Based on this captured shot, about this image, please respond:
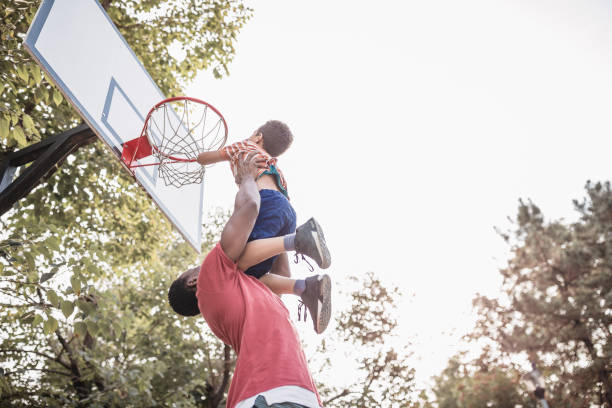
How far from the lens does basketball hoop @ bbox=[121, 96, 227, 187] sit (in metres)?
3.74

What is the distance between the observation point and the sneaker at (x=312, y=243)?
8.11 ft

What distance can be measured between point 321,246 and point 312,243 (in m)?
0.09

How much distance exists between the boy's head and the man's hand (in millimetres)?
653

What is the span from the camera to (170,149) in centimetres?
381

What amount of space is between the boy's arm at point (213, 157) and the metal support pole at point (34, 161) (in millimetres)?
1722

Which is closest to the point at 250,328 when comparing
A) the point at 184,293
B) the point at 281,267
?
the point at 184,293

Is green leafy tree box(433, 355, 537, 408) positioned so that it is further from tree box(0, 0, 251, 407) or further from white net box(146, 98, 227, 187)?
white net box(146, 98, 227, 187)

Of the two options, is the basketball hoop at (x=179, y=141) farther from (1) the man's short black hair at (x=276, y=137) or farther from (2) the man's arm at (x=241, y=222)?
(2) the man's arm at (x=241, y=222)

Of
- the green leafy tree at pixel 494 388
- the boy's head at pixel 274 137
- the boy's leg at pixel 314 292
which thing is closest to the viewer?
the boy's leg at pixel 314 292

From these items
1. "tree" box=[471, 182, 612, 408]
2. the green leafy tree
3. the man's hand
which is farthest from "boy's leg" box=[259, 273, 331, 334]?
the green leafy tree

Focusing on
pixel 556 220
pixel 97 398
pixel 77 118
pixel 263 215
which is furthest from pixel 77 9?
pixel 556 220

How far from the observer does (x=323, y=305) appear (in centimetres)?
260

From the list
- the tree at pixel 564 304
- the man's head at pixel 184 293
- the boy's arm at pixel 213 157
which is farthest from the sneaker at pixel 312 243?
the tree at pixel 564 304

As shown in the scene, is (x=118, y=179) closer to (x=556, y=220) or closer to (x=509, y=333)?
(x=509, y=333)
